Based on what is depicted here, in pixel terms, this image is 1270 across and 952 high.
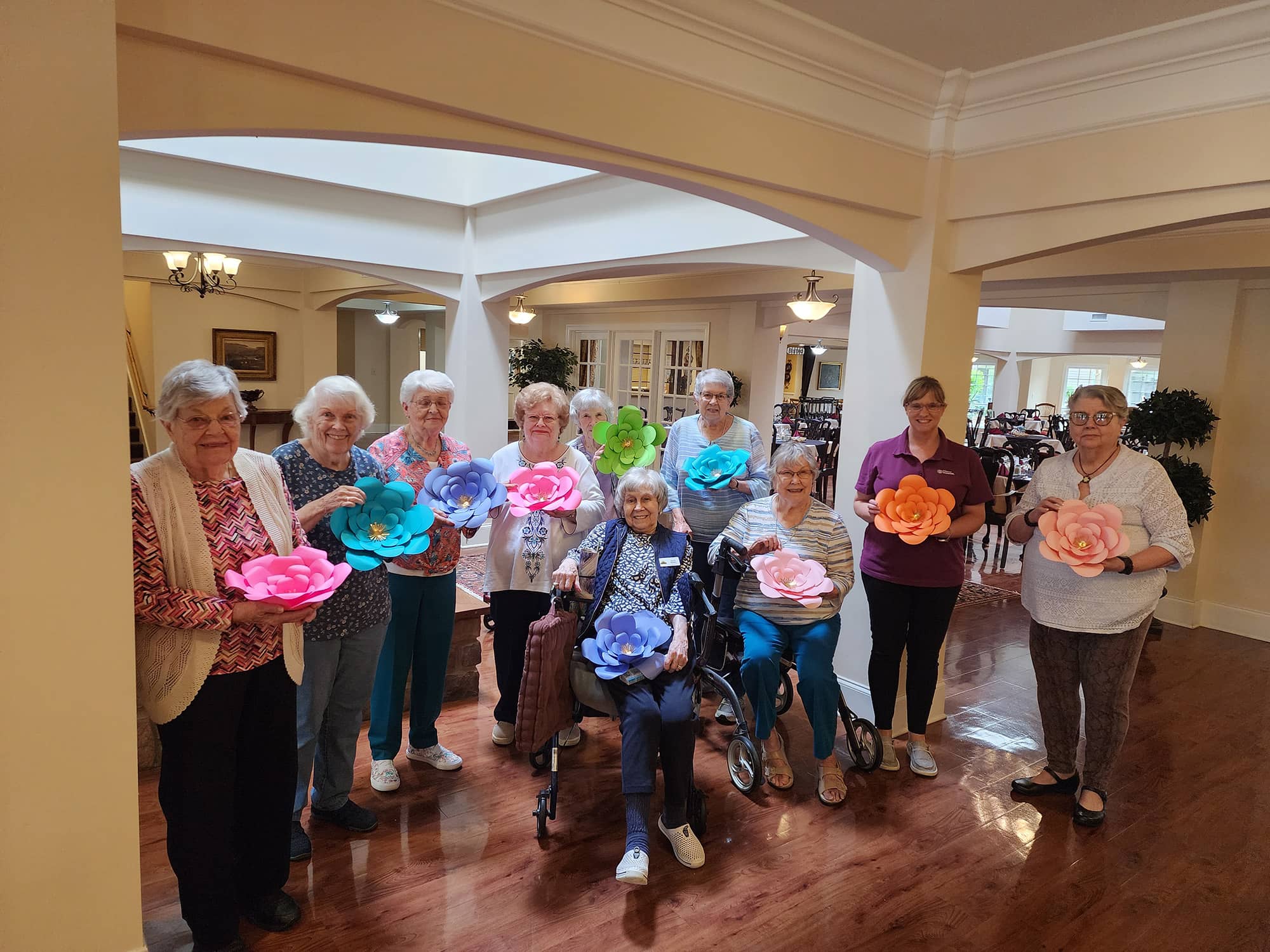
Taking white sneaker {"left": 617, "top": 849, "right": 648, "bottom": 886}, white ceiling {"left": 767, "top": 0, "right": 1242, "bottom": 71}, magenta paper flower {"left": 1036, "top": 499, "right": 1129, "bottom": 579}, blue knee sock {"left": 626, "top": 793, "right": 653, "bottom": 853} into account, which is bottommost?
white sneaker {"left": 617, "top": 849, "right": 648, "bottom": 886}

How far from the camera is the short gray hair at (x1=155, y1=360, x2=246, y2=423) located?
1.92 m

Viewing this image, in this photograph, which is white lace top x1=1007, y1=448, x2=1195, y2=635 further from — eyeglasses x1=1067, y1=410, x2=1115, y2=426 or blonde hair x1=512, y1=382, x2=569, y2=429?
blonde hair x1=512, y1=382, x2=569, y2=429

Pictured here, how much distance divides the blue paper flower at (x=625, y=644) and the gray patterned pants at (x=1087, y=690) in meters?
1.50

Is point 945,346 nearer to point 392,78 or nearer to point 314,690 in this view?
point 392,78

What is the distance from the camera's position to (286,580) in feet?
6.43

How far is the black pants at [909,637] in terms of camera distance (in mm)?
3203

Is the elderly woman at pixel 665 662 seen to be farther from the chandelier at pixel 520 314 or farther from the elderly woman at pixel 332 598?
the chandelier at pixel 520 314

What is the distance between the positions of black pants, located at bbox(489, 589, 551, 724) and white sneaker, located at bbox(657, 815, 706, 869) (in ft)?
2.78

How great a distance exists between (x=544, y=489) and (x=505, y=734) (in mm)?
1152

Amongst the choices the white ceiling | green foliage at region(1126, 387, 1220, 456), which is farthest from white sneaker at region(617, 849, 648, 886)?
green foliage at region(1126, 387, 1220, 456)

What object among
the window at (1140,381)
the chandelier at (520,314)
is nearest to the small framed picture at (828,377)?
the window at (1140,381)

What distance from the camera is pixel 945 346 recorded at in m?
3.67

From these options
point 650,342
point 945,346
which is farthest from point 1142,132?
point 650,342

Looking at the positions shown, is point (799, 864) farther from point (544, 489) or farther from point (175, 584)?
point (175, 584)
